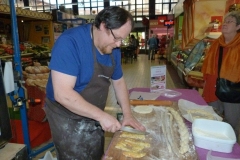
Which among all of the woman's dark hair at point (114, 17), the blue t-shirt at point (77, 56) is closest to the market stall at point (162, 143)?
the blue t-shirt at point (77, 56)

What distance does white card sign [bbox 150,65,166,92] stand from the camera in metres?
2.49

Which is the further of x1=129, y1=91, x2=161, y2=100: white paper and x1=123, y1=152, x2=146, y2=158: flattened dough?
x1=129, y1=91, x2=161, y2=100: white paper

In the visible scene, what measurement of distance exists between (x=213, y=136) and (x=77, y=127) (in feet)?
3.18

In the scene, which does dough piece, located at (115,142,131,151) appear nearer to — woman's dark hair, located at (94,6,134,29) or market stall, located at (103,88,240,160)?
market stall, located at (103,88,240,160)

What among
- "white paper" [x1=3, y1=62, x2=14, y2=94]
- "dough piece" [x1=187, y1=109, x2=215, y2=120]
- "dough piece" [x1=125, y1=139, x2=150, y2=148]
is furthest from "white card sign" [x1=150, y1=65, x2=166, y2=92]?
"white paper" [x1=3, y1=62, x2=14, y2=94]

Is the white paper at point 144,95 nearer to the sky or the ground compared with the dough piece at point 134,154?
nearer to the sky

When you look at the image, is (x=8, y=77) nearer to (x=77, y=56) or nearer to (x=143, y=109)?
(x=77, y=56)

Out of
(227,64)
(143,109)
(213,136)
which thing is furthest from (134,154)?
(227,64)

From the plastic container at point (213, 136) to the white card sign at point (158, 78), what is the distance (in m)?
1.15

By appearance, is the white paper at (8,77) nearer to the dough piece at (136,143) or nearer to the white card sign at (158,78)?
the dough piece at (136,143)

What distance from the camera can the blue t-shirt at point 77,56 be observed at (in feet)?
3.86

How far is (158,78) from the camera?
8.25ft

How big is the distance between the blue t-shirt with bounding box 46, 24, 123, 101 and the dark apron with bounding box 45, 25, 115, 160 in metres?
0.09

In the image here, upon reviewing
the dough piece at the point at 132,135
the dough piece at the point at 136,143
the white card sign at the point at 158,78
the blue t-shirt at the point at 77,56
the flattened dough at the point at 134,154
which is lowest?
the flattened dough at the point at 134,154
